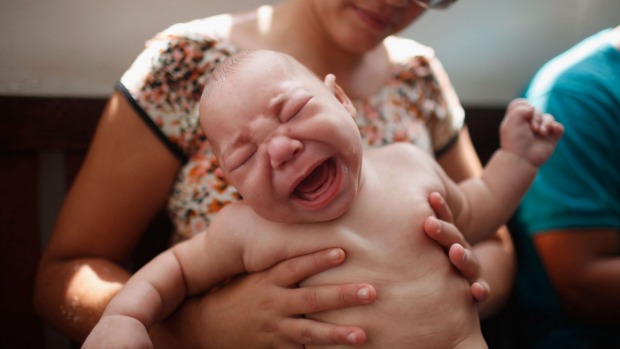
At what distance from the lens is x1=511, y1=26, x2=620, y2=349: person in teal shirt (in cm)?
145

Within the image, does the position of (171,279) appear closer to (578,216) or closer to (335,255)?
(335,255)

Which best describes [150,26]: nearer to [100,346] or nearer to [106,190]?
[106,190]

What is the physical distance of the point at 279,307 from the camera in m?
0.96

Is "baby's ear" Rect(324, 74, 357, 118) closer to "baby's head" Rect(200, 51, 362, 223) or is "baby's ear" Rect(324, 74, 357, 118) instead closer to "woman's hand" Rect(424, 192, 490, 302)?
"baby's head" Rect(200, 51, 362, 223)

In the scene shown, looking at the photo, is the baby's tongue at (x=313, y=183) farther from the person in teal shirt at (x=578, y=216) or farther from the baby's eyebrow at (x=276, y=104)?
the person in teal shirt at (x=578, y=216)

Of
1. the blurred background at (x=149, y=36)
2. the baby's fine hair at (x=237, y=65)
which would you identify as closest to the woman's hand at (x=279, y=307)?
the baby's fine hair at (x=237, y=65)

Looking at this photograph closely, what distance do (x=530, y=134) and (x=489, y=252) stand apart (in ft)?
1.30

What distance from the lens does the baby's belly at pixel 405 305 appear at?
887 mm

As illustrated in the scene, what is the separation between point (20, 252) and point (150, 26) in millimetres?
785

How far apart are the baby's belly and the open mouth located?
0.14 meters

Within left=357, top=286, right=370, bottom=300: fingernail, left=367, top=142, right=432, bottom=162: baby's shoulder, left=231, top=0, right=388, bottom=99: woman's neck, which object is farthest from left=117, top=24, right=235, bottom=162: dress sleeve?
left=357, top=286, right=370, bottom=300: fingernail

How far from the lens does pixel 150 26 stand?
1.67m

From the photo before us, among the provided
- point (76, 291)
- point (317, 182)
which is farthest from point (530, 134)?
point (76, 291)

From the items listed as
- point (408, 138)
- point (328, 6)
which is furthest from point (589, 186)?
point (328, 6)
